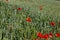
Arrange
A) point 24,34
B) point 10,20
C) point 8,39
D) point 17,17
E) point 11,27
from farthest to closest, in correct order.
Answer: point 17,17
point 10,20
point 11,27
point 24,34
point 8,39

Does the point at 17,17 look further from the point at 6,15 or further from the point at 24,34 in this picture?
the point at 24,34

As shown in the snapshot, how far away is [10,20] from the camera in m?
6.93

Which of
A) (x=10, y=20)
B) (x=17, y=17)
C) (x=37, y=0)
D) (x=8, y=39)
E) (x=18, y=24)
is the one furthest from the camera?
(x=37, y=0)

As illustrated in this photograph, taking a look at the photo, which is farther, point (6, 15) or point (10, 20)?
point (6, 15)

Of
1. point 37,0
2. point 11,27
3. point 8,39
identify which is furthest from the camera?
point 37,0

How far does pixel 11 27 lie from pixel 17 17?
5.12 feet

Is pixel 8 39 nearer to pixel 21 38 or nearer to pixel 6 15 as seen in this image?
pixel 21 38

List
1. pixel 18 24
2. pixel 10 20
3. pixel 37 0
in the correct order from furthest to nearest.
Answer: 1. pixel 37 0
2. pixel 10 20
3. pixel 18 24

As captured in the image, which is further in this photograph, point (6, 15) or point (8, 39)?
point (6, 15)

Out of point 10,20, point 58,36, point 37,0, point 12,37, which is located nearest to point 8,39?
point 12,37

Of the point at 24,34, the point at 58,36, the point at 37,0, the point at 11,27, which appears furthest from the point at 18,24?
the point at 37,0

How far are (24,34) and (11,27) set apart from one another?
0.52 metres

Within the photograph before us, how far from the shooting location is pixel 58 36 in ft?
18.5

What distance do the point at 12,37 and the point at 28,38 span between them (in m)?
0.38
